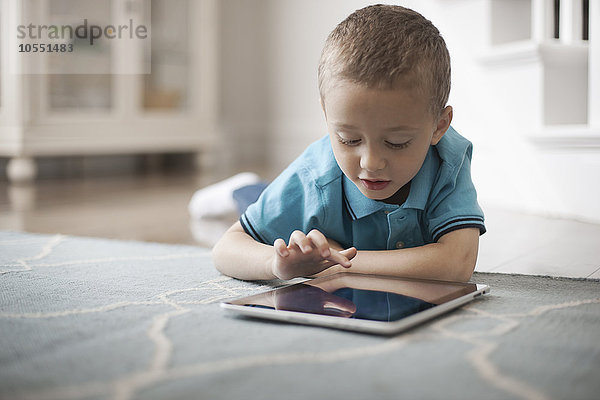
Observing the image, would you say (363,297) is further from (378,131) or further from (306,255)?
(378,131)

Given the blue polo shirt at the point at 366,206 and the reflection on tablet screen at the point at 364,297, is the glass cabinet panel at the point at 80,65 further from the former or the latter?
the reflection on tablet screen at the point at 364,297

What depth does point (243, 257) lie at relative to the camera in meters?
0.86

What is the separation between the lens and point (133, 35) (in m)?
2.74

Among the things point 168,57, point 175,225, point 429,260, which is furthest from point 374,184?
point 168,57

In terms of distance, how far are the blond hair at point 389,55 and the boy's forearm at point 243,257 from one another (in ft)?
0.69

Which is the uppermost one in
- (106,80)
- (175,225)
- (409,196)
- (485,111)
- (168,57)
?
(168,57)

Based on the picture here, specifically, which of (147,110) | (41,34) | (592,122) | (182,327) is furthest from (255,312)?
(147,110)

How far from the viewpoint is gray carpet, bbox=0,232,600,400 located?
0.48 metres

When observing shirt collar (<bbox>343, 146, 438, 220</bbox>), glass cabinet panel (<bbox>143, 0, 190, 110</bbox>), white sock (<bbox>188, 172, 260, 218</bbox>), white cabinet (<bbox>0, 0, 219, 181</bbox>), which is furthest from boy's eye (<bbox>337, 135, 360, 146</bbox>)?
glass cabinet panel (<bbox>143, 0, 190, 110</bbox>)

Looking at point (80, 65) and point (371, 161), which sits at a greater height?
point (80, 65)

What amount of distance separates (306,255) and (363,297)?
0.24 feet

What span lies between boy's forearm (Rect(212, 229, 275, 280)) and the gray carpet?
0.08ft

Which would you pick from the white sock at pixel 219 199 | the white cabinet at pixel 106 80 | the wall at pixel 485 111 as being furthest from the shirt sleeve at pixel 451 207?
the white cabinet at pixel 106 80

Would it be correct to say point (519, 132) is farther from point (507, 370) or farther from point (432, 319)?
point (507, 370)
